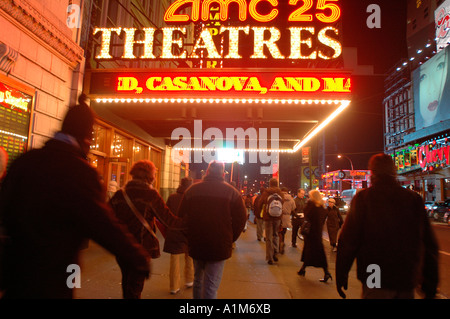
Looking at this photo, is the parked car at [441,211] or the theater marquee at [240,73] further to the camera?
the parked car at [441,211]

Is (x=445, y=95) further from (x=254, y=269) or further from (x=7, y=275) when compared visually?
(x=7, y=275)

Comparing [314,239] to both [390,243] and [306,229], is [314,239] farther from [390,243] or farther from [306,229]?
[390,243]

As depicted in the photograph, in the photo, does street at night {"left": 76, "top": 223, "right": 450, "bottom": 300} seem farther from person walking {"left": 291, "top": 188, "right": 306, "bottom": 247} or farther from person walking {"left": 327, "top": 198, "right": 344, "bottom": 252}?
person walking {"left": 291, "top": 188, "right": 306, "bottom": 247}

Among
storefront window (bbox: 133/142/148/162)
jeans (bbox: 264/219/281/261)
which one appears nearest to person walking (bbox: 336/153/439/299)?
jeans (bbox: 264/219/281/261)

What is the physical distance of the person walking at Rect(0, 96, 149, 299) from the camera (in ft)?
5.11

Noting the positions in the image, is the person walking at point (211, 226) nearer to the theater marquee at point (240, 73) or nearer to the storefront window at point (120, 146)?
the theater marquee at point (240, 73)

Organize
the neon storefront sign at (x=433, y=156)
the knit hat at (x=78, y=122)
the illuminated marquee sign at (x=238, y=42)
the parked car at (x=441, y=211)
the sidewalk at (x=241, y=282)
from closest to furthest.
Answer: the knit hat at (x=78, y=122) → the sidewalk at (x=241, y=282) → the illuminated marquee sign at (x=238, y=42) → the parked car at (x=441, y=211) → the neon storefront sign at (x=433, y=156)

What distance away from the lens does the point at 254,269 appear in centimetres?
583

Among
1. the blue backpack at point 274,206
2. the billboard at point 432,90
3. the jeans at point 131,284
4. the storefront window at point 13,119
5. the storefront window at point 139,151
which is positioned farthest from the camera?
the billboard at point 432,90

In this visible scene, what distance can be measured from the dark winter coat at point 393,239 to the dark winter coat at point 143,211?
1.90m

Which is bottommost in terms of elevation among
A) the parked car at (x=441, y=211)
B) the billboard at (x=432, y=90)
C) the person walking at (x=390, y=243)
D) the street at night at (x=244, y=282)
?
the street at night at (x=244, y=282)

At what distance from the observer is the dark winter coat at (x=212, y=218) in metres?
3.09

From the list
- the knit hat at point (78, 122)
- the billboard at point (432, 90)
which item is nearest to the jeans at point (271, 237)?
the knit hat at point (78, 122)
